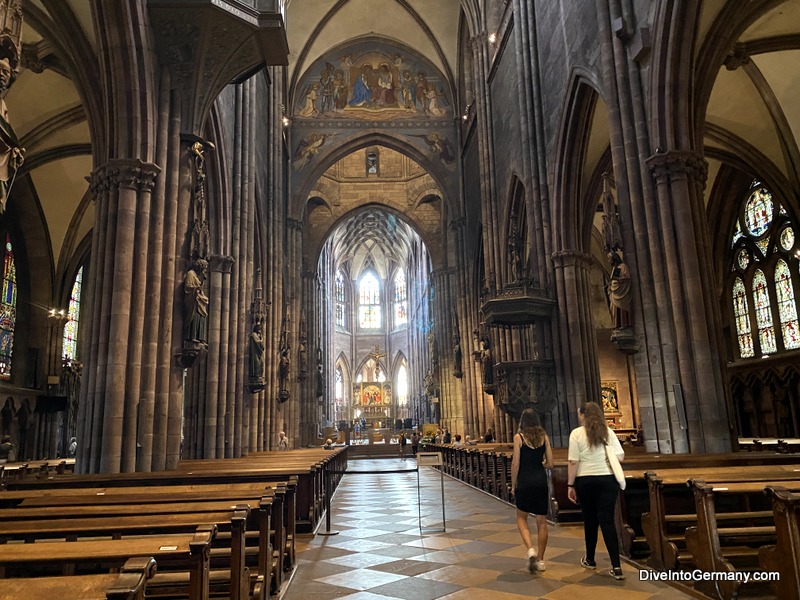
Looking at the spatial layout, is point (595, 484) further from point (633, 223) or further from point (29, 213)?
point (29, 213)

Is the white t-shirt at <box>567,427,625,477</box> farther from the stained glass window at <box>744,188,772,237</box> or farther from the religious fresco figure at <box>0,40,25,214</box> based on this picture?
the stained glass window at <box>744,188,772,237</box>

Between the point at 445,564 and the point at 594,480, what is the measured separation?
1.67 meters

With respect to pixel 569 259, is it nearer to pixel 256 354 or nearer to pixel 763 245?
pixel 256 354

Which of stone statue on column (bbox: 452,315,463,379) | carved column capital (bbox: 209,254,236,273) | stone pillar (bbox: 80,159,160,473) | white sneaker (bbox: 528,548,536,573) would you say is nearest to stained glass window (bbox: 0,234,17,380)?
carved column capital (bbox: 209,254,236,273)

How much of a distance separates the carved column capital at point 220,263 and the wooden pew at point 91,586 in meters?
13.2

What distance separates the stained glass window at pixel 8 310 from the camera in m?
22.2

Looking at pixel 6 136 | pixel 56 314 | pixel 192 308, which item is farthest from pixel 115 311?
pixel 56 314

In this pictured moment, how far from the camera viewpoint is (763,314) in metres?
22.5

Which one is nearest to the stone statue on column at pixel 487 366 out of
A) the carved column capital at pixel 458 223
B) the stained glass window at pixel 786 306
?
the stained glass window at pixel 786 306

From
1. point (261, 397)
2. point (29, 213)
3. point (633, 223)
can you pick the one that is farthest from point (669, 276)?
Result: point (29, 213)

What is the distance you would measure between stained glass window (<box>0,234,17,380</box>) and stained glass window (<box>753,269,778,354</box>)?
26.5 m

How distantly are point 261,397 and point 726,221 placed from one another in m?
18.3

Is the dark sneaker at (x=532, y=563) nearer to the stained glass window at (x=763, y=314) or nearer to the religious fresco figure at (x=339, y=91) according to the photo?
the stained glass window at (x=763, y=314)

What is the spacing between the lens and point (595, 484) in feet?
17.9
